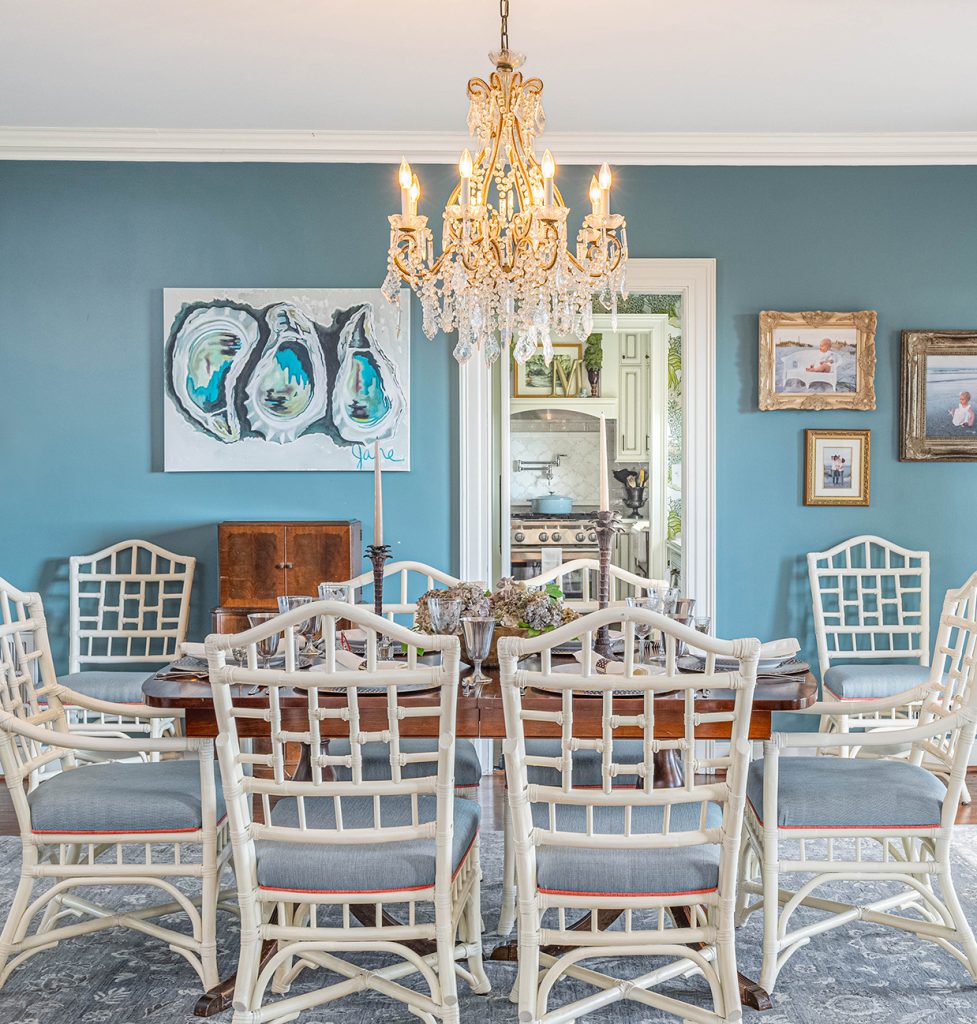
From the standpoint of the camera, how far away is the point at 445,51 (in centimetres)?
338

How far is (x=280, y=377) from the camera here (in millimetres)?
4293

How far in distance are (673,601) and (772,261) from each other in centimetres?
224

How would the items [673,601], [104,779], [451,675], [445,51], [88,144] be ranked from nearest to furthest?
[451,675] < [104,779] < [673,601] < [445,51] < [88,144]

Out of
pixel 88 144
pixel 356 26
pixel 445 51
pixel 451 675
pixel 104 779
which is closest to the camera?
pixel 451 675

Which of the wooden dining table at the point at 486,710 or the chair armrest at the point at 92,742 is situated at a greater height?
the wooden dining table at the point at 486,710

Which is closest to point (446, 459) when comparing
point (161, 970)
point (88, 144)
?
point (88, 144)

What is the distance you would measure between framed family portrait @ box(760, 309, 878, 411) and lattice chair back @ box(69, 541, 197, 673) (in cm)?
260

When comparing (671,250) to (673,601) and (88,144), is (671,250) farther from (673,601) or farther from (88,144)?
(88,144)

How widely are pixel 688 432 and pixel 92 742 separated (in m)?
2.83

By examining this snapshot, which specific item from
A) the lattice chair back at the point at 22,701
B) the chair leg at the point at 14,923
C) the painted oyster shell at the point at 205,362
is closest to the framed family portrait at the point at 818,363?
the painted oyster shell at the point at 205,362

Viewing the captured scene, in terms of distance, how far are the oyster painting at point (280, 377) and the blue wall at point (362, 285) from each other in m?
0.08

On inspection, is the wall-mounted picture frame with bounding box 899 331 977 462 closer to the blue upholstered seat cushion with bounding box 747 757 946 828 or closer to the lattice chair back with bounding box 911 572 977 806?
the lattice chair back with bounding box 911 572 977 806

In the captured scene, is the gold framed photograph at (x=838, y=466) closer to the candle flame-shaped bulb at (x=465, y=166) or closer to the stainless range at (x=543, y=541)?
the candle flame-shaped bulb at (x=465, y=166)

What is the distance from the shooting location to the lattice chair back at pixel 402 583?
10.5ft
